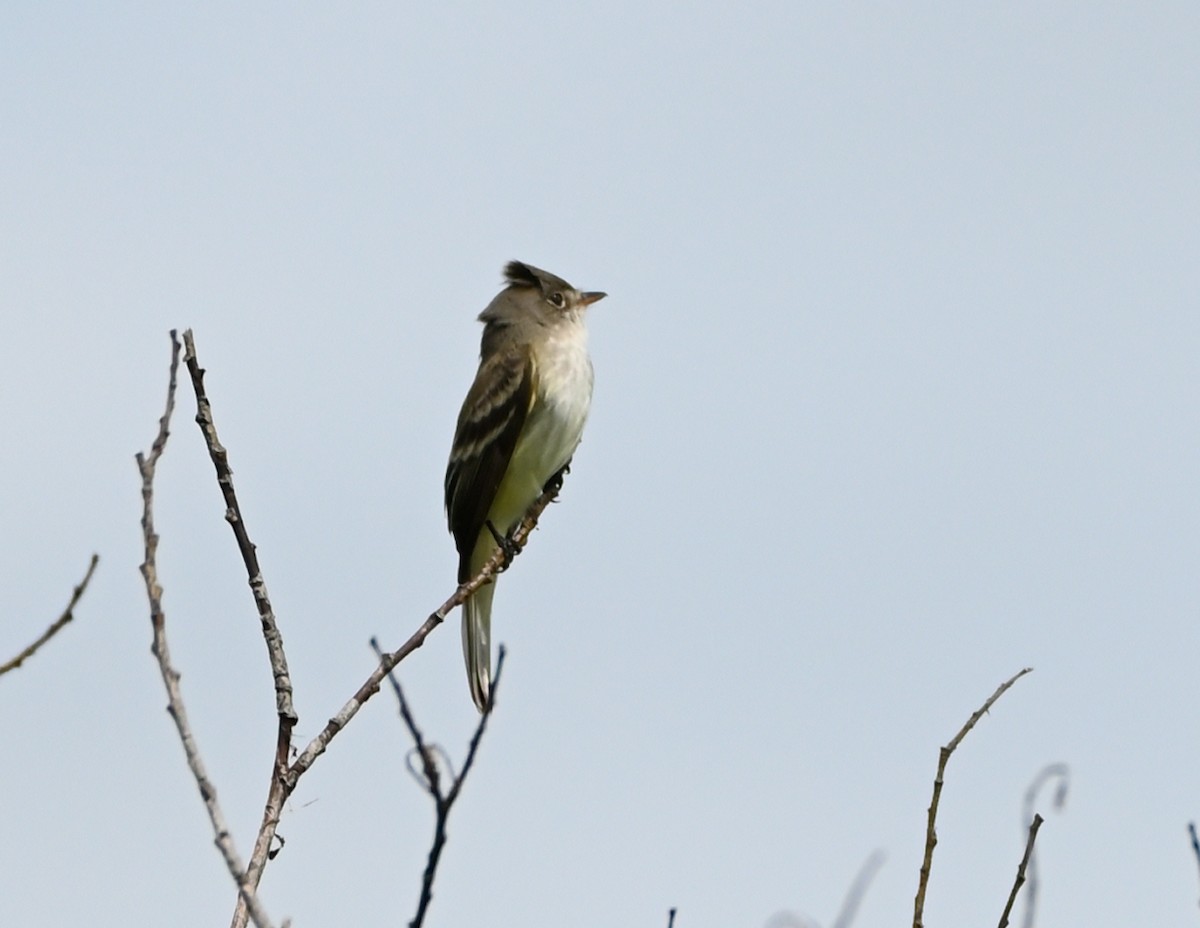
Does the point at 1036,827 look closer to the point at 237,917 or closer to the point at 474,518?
the point at 237,917

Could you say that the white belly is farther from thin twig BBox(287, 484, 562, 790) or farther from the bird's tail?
thin twig BBox(287, 484, 562, 790)

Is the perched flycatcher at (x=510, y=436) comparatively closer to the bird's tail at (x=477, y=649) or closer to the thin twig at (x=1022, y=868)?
the bird's tail at (x=477, y=649)

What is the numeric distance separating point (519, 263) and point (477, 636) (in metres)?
2.88

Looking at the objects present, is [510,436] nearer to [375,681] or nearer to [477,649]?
[477,649]

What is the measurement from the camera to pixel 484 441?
29.9 feet

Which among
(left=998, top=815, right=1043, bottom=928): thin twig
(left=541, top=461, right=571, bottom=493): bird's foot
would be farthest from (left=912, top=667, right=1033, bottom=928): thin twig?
(left=541, top=461, right=571, bottom=493): bird's foot

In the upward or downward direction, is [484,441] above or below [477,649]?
above

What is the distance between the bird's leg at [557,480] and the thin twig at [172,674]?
388 cm

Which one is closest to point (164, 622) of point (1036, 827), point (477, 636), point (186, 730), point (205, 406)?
point (186, 730)

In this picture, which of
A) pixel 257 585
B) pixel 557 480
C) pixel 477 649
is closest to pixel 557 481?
pixel 557 480

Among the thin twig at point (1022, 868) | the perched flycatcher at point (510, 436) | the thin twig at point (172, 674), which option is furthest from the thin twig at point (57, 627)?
the perched flycatcher at point (510, 436)

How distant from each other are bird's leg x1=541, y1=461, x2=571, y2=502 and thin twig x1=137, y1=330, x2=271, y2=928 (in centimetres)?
388

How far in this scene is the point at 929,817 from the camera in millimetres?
4098

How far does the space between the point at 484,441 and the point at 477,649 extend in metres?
1.30
